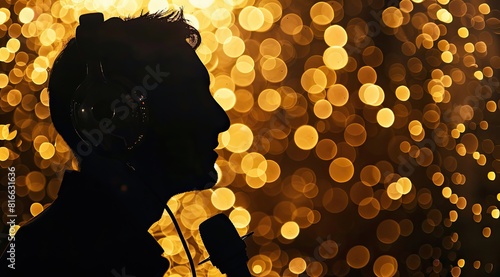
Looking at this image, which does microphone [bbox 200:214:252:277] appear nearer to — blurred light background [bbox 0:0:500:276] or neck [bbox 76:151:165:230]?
neck [bbox 76:151:165:230]

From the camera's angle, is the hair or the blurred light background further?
the blurred light background

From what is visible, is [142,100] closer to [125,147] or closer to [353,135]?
[125,147]

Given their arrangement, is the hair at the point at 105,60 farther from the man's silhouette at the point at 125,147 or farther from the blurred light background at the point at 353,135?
the blurred light background at the point at 353,135

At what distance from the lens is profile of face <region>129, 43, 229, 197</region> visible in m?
0.61

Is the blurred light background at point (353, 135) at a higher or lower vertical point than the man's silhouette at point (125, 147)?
lower

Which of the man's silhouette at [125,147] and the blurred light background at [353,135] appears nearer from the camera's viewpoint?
the man's silhouette at [125,147]

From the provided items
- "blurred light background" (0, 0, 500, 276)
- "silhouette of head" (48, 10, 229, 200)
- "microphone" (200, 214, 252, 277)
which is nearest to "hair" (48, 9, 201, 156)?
"silhouette of head" (48, 10, 229, 200)

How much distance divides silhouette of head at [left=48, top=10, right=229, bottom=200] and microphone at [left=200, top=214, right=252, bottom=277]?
0.05 metres

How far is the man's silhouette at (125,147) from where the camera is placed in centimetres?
54

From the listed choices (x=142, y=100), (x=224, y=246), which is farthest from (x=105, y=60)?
(x=224, y=246)

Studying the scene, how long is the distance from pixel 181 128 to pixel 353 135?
86cm

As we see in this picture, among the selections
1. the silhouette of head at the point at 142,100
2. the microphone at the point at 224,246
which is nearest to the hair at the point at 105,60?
the silhouette of head at the point at 142,100

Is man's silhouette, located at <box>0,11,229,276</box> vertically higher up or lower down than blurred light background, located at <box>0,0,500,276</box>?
higher up

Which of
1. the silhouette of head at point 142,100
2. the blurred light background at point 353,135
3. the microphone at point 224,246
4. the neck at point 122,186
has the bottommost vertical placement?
the blurred light background at point 353,135
